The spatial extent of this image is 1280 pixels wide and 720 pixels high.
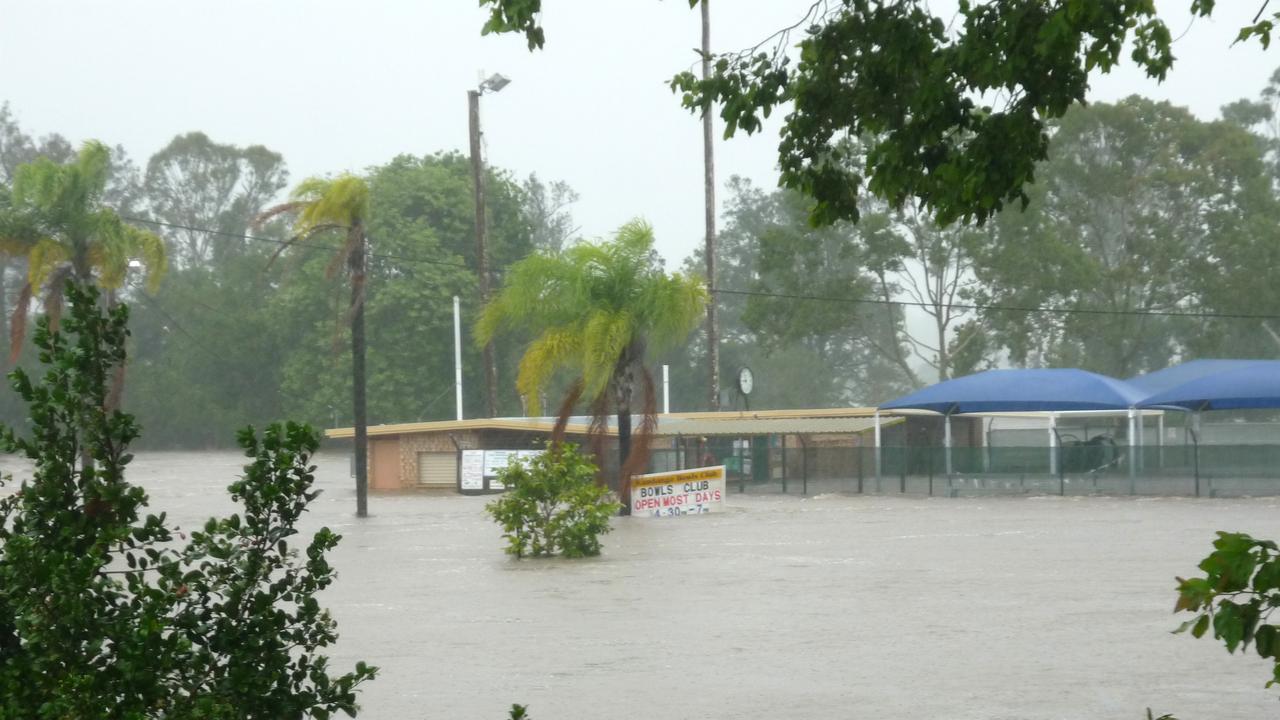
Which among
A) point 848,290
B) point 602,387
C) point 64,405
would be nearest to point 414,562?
point 602,387

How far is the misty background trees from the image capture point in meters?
60.7

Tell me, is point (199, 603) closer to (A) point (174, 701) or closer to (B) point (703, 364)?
(A) point (174, 701)

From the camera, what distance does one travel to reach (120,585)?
17.0ft

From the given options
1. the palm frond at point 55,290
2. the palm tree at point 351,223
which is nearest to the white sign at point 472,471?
the palm tree at point 351,223

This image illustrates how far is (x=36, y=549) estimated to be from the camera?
5.14 meters

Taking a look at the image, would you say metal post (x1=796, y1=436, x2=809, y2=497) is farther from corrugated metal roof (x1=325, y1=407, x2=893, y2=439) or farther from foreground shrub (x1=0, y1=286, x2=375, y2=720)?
foreground shrub (x1=0, y1=286, x2=375, y2=720)

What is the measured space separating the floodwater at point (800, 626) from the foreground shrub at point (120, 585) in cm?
457

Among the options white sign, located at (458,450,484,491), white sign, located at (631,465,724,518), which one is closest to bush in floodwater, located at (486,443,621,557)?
white sign, located at (631,465,724,518)

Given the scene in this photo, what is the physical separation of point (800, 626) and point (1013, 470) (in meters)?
30.5

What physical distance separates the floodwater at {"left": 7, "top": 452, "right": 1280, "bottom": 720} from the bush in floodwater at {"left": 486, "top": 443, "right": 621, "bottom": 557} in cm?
60

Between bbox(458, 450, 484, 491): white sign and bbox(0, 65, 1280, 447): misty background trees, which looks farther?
bbox(0, 65, 1280, 447): misty background trees

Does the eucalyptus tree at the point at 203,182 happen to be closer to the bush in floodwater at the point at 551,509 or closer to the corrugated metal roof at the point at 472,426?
the corrugated metal roof at the point at 472,426

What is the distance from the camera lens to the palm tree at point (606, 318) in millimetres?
35438

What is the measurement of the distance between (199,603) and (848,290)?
54.7 meters
